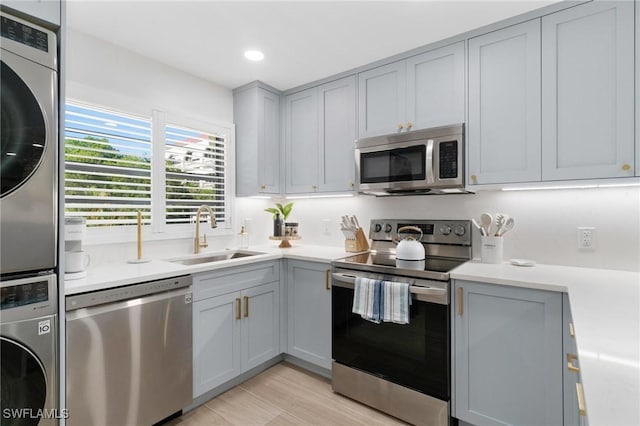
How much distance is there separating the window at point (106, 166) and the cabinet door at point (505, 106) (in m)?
2.35

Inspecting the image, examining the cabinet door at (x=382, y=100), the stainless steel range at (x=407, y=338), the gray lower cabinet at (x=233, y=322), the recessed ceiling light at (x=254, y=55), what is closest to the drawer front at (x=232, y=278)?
the gray lower cabinet at (x=233, y=322)

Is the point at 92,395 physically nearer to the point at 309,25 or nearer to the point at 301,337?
the point at 301,337

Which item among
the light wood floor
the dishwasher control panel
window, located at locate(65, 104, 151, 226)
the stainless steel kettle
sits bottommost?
the light wood floor

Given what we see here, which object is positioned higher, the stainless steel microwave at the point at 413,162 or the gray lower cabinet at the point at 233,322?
the stainless steel microwave at the point at 413,162

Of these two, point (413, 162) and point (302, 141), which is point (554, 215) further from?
point (302, 141)

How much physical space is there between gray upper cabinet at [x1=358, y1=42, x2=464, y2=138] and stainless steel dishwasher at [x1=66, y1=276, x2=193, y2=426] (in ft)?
5.91

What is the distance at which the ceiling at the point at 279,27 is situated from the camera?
Answer: 71.6 inches

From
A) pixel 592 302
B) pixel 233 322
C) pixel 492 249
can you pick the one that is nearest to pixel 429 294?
pixel 492 249

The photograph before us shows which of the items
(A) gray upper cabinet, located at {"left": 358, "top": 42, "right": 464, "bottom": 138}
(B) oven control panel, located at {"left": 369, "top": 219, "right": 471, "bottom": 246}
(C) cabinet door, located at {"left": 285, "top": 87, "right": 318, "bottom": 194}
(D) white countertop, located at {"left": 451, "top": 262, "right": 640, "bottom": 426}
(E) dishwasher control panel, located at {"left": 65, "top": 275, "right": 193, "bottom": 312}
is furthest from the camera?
(C) cabinet door, located at {"left": 285, "top": 87, "right": 318, "bottom": 194}

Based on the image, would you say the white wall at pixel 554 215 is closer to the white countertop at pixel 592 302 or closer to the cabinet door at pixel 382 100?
the white countertop at pixel 592 302

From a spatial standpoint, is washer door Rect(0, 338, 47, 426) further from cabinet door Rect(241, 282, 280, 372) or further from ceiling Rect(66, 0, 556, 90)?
ceiling Rect(66, 0, 556, 90)

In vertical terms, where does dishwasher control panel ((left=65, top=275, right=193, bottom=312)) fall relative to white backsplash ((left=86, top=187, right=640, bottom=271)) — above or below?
below

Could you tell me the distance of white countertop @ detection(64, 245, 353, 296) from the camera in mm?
1566

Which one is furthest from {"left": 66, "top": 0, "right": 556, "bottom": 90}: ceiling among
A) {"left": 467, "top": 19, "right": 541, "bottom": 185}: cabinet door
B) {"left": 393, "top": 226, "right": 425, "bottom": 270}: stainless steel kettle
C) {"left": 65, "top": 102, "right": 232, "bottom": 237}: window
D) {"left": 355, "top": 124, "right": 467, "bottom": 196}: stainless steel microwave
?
{"left": 393, "top": 226, "right": 425, "bottom": 270}: stainless steel kettle
